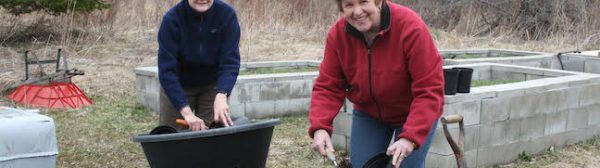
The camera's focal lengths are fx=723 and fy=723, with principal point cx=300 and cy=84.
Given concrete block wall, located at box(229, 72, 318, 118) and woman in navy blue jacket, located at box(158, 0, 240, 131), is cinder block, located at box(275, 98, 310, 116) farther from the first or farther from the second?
woman in navy blue jacket, located at box(158, 0, 240, 131)

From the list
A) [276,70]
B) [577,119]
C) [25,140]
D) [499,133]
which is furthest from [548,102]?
[25,140]

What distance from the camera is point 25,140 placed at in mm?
3877

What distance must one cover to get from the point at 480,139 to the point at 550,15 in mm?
10981

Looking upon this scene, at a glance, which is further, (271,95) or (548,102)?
(271,95)

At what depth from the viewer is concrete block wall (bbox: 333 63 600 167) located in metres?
4.98

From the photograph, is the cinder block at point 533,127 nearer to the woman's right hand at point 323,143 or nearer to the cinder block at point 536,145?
the cinder block at point 536,145

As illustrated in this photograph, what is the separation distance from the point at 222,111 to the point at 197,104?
51 centimetres

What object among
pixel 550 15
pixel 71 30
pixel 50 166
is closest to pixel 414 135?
pixel 50 166

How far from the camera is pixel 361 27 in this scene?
8.27ft

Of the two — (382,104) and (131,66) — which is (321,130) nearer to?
(382,104)

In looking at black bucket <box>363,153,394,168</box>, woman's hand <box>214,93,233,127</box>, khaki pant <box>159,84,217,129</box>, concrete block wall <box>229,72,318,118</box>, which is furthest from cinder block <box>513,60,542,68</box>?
A: black bucket <box>363,153,394,168</box>

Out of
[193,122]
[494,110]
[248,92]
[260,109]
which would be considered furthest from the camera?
[260,109]

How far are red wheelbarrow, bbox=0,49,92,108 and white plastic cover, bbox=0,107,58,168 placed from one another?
3.34m

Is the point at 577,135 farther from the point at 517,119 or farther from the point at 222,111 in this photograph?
the point at 222,111
